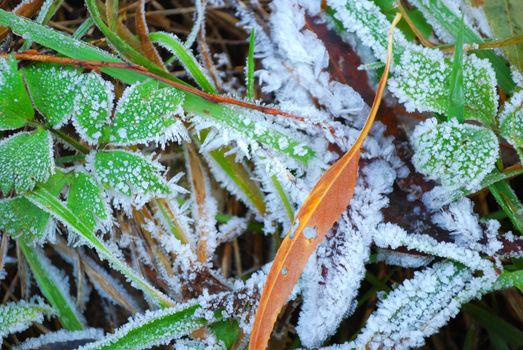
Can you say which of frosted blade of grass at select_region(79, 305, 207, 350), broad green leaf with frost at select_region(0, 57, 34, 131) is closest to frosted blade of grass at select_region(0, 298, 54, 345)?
frosted blade of grass at select_region(79, 305, 207, 350)

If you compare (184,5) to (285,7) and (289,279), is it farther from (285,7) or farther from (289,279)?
(289,279)

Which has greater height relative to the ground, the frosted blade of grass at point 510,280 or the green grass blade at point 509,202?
the green grass blade at point 509,202

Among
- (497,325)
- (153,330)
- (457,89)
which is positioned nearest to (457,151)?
(457,89)

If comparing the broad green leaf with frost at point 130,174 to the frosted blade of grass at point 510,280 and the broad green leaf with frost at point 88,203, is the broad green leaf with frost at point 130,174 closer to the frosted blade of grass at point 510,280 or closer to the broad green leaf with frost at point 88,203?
the broad green leaf with frost at point 88,203

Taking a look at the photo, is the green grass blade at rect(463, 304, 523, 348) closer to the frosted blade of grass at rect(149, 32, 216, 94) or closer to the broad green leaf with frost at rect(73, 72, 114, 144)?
the frosted blade of grass at rect(149, 32, 216, 94)

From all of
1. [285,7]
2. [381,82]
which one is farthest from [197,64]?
[381,82]

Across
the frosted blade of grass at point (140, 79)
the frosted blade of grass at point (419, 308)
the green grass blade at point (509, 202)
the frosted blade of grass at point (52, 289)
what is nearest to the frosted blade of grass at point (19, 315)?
the frosted blade of grass at point (52, 289)
